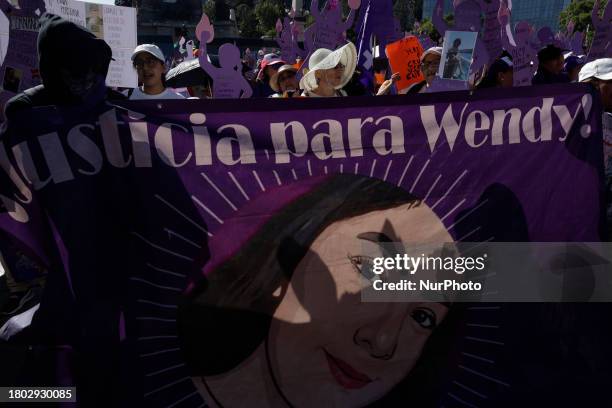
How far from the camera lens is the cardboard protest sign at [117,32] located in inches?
192

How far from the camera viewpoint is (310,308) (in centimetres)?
262

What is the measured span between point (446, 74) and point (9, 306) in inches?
135

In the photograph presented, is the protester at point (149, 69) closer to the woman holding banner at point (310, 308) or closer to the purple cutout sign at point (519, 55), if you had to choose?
the woman holding banner at point (310, 308)

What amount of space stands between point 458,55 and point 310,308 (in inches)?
111

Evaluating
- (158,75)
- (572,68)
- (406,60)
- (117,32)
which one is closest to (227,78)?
(158,75)

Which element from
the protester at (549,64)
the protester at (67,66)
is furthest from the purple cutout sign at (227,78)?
the protester at (549,64)

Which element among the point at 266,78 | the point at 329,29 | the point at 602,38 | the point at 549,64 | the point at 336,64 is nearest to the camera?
the point at 336,64

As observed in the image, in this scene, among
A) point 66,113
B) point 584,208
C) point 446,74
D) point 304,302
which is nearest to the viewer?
point 66,113

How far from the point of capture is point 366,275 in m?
2.67

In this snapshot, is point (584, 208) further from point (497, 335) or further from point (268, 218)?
point (268, 218)

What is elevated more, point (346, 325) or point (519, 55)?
point (519, 55)

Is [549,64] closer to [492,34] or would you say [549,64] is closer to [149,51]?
[492,34]

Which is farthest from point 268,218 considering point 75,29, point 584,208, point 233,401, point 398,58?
point 398,58

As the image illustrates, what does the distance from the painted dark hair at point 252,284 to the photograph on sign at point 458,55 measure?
2.36 metres
